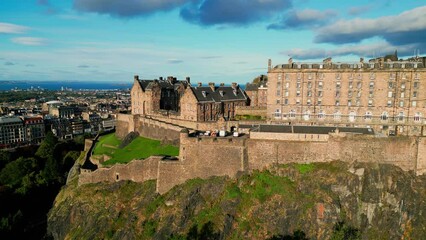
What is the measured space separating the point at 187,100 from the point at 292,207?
29.2 metres

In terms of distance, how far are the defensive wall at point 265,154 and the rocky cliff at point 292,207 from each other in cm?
98

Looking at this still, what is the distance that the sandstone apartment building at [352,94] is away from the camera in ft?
162

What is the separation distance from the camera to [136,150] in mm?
54438

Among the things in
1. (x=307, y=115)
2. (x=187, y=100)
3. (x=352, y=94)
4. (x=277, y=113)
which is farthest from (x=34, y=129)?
(x=352, y=94)

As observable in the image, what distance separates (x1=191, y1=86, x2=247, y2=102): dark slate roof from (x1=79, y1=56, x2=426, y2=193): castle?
0.23m

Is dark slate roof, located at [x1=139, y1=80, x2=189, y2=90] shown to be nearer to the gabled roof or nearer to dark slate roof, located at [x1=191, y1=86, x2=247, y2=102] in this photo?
the gabled roof

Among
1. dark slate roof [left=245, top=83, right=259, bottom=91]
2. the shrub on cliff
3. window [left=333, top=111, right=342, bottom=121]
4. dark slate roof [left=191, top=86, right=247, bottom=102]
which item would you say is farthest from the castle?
dark slate roof [left=245, top=83, right=259, bottom=91]

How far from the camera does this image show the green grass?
50531 mm

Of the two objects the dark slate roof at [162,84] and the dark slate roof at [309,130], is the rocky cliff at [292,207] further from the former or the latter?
the dark slate roof at [162,84]

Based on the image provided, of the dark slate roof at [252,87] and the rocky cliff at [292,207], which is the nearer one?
the rocky cliff at [292,207]

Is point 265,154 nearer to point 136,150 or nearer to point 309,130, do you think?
point 309,130

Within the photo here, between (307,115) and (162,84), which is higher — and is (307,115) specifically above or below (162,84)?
below

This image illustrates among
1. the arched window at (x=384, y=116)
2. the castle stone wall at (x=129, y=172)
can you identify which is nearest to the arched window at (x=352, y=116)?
the arched window at (x=384, y=116)

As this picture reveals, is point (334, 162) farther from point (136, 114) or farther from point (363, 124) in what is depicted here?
point (136, 114)
